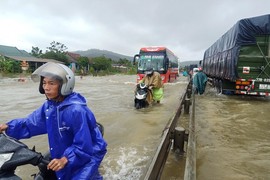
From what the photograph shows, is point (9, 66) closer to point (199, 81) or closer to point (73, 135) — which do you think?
point (199, 81)

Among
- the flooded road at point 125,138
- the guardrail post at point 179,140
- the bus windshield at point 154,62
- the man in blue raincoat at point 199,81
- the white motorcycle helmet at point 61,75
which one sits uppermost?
the bus windshield at point 154,62

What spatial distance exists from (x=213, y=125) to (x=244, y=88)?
4.99m

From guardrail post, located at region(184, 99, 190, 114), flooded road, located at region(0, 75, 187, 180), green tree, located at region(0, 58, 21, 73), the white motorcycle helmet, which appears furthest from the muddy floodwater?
green tree, located at region(0, 58, 21, 73)

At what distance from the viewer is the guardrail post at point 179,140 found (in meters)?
4.62

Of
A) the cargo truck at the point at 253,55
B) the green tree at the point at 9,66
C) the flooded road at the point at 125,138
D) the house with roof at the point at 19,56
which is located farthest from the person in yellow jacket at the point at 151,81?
the house with roof at the point at 19,56

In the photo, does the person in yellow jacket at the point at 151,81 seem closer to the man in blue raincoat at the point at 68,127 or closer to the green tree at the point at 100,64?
the man in blue raincoat at the point at 68,127

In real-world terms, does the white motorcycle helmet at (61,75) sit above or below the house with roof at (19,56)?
below

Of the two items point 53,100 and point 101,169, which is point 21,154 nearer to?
point 53,100

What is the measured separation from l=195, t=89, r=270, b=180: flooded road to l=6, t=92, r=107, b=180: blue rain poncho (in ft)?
7.46

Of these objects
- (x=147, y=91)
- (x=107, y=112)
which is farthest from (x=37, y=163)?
(x=147, y=91)

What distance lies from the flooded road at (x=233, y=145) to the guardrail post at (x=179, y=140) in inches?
15.3

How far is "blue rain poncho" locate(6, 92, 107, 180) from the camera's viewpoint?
7.50ft

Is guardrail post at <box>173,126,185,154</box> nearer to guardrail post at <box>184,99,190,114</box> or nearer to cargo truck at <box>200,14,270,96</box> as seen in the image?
guardrail post at <box>184,99,190,114</box>

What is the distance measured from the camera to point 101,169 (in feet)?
14.3
